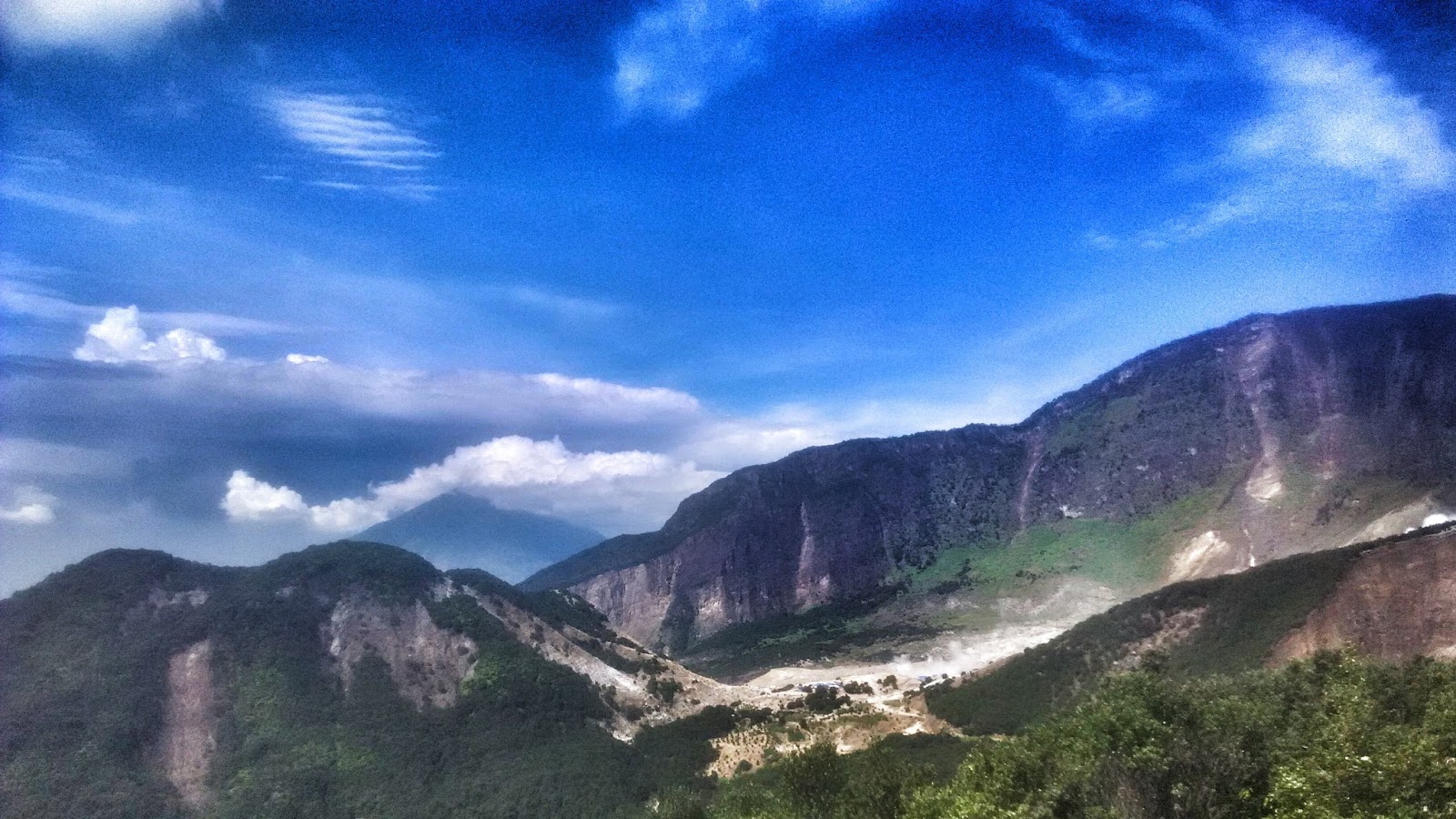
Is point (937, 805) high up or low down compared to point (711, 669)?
up

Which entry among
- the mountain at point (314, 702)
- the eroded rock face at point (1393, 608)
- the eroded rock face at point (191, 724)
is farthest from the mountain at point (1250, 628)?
the eroded rock face at point (191, 724)

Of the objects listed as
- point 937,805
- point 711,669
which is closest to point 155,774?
point 937,805

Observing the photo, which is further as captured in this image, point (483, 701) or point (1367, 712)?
point (483, 701)

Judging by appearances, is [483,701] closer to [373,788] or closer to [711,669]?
[373,788]

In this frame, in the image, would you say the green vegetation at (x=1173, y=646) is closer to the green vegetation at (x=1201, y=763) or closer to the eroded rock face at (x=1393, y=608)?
the eroded rock face at (x=1393, y=608)

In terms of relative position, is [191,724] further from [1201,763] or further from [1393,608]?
[1393,608]
